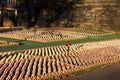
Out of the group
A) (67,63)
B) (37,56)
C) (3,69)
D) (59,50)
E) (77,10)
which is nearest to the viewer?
(3,69)

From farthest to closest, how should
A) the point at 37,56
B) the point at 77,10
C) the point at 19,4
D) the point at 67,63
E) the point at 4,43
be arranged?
the point at 19,4 < the point at 77,10 < the point at 4,43 < the point at 37,56 < the point at 67,63

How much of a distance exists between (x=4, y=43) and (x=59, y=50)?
12.8ft

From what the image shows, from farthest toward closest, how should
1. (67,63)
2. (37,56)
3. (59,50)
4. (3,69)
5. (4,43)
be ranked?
(4,43) → (59,50) → (37,56) → (67,63) → (3,69)

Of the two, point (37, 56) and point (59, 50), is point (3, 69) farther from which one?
point (59, 50)

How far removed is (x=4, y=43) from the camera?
59.1ft

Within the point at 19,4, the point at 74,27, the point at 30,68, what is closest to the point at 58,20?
the point at 74,27

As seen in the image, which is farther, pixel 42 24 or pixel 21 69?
pixel 42 24

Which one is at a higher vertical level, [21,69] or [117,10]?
[117,10]

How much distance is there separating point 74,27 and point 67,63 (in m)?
16.6

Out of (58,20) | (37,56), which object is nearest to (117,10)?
(58,20)

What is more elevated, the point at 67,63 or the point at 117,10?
the point at 117,10

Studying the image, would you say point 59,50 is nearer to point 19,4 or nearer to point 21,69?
point 21,69

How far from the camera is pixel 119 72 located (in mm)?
10891

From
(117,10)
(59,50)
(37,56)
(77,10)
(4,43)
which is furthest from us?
(77,10)
